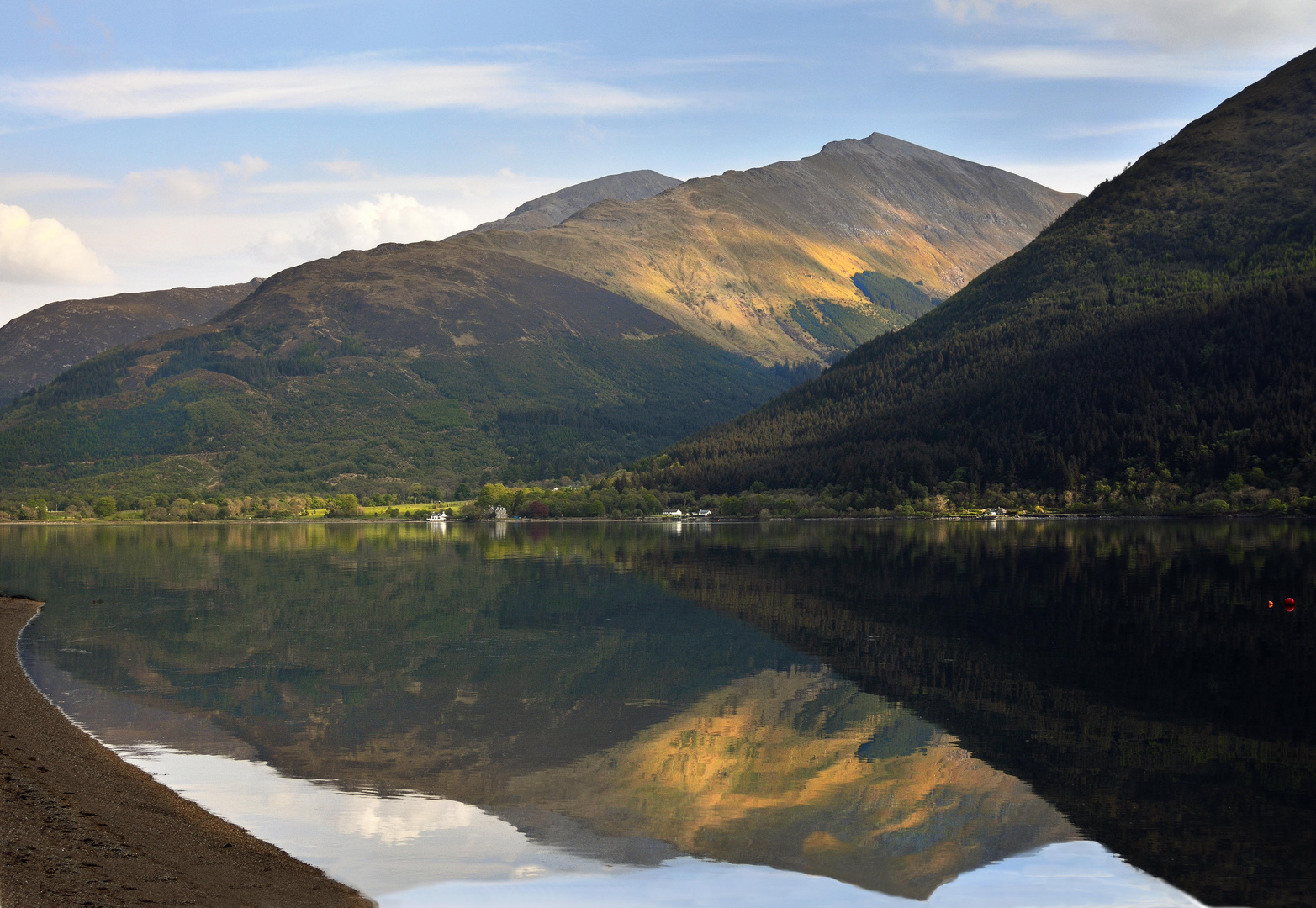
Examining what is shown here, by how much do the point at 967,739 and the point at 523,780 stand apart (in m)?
13.5

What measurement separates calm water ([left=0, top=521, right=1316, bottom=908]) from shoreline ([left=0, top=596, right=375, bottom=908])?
127 centimetres

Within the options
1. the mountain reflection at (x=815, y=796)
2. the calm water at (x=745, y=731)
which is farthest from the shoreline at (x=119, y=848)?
the mountain reflection at (x=815, y=796)

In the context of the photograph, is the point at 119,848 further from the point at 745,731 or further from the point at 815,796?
the point at 745,731

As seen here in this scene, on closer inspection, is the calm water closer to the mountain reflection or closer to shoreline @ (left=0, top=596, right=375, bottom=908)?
the mountain reflection

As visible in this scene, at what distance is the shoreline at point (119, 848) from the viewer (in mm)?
19828

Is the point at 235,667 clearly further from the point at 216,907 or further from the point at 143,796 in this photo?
the point at 216,907

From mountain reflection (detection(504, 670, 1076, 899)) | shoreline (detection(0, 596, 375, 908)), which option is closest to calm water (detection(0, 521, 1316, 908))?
mountain reflection (detection(504, 670, 1076, 899))

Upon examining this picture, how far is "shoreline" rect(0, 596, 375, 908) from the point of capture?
781 inches

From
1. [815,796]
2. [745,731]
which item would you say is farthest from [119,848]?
[745,731]

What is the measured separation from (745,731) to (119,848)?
19.8 m

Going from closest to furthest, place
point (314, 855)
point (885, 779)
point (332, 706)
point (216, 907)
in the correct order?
point (216, 907), point (314, 855), point (885, 779), point (332, 706)

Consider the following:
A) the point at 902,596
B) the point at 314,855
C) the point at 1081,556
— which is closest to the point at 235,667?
the point at 314,855

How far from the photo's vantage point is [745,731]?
37.6 m

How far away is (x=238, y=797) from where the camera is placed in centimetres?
2978
